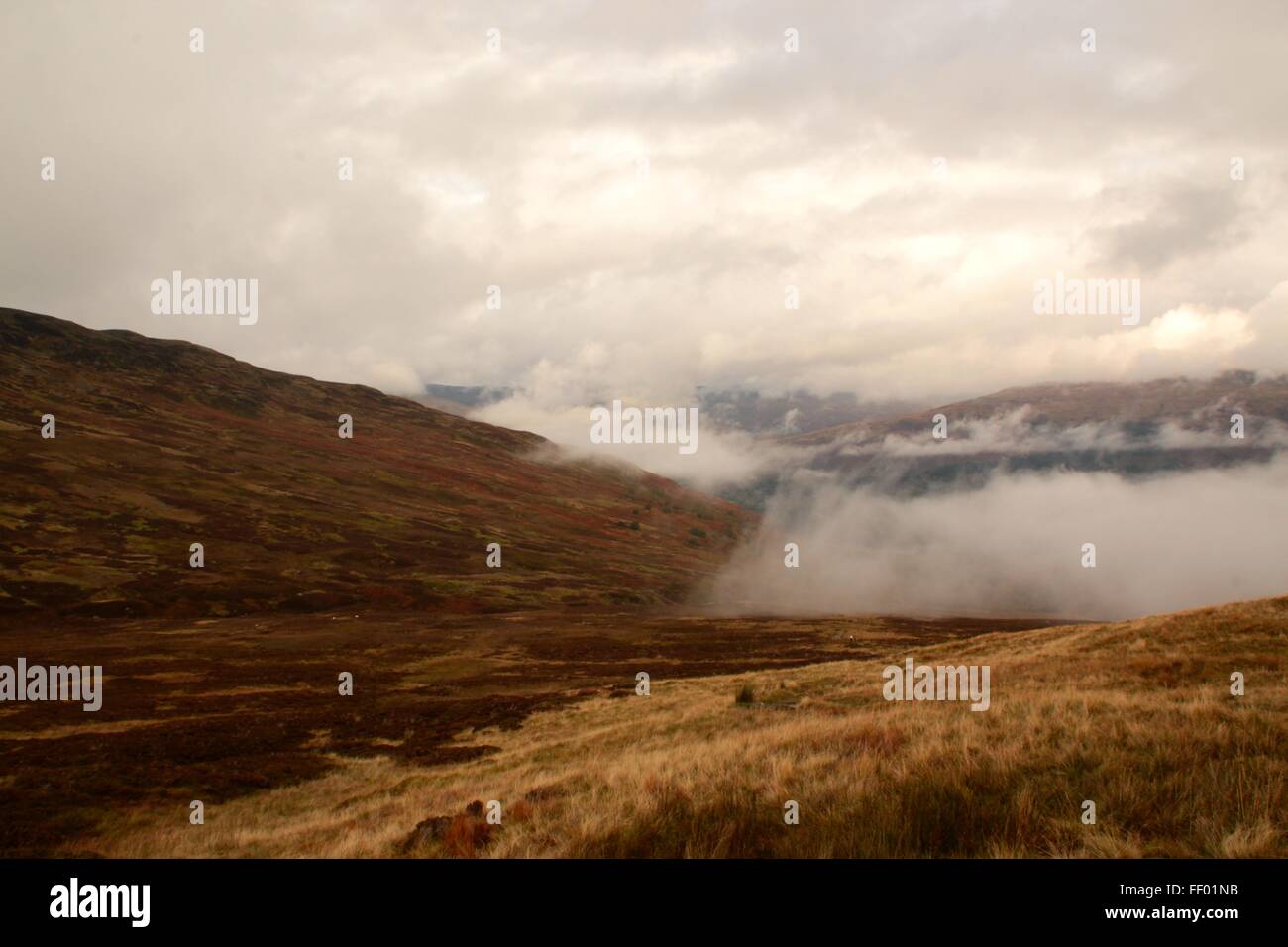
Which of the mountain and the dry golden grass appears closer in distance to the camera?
the dry golden grass

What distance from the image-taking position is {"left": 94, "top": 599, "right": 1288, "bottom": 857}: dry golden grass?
20.4 feet

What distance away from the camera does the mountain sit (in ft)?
252

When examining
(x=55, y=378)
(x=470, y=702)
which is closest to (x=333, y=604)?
(x=470, y=702)

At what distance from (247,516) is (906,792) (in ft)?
377

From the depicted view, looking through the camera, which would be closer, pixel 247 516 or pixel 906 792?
pixel 906 792

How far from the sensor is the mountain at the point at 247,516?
76.7 meters

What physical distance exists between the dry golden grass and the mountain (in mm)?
69486

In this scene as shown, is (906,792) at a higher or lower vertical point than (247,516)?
lower

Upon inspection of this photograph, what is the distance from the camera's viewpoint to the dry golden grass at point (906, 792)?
6.23 metres

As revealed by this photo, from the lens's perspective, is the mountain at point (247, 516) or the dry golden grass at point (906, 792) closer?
the dry golden grass at point (906, 792)

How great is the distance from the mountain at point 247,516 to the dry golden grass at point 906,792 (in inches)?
2736

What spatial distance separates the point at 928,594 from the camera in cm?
17825

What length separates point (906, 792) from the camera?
7129mm
